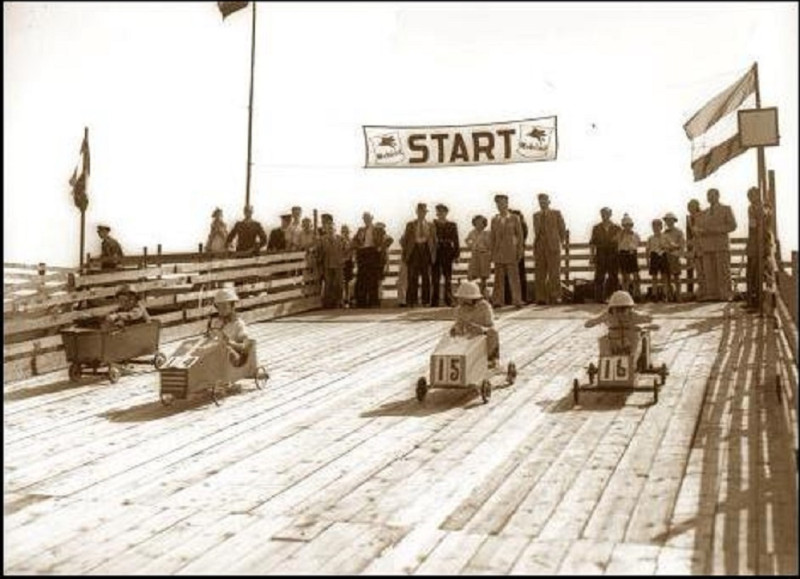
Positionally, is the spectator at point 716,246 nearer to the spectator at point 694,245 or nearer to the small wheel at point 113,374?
the spectator at point 694,245

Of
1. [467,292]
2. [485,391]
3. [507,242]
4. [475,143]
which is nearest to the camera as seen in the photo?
[485,391]

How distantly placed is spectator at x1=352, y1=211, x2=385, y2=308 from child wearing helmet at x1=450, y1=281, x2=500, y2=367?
10513 mm

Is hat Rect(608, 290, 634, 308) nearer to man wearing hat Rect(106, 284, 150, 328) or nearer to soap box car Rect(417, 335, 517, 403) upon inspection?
soap box car Rect(417, 335, 517, 403)

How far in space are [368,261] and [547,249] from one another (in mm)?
→ 4199

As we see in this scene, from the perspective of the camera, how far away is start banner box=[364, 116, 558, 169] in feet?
72.4

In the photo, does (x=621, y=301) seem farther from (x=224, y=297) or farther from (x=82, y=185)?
(x=82, y=185)

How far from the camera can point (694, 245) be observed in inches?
772

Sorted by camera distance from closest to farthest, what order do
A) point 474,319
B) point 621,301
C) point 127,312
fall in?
point 621,301 → point 474,319 → point 127,312

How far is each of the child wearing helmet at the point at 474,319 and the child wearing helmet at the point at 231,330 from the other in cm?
254

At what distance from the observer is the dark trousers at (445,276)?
21.5 m

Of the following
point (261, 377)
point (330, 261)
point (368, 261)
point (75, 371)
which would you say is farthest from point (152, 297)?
point (261, 377)

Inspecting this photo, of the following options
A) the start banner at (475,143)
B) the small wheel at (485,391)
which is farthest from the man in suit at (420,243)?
the small wheel at (485,391)

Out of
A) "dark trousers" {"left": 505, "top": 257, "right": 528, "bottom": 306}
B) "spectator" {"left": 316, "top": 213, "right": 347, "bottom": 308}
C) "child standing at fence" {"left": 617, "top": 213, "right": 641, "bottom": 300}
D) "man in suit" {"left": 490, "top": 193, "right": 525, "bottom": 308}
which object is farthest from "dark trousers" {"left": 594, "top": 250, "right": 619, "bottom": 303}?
"spectator" {"left": 316, "top": 213, "right": 347, "bottom": 308}

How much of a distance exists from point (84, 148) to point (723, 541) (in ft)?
91.3
